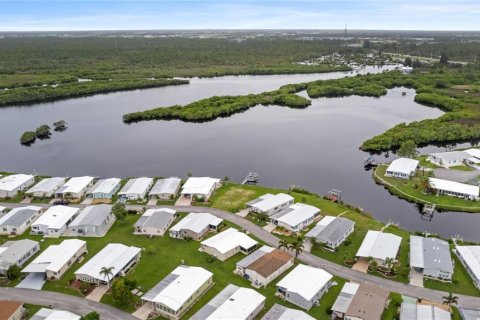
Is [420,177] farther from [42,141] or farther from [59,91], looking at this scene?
[59,91]

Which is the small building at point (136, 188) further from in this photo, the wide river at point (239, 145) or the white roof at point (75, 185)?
the wide river at point (239, 145)

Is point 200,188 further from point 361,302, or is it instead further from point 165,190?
point 361,302

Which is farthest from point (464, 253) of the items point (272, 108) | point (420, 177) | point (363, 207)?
point (272, 108)

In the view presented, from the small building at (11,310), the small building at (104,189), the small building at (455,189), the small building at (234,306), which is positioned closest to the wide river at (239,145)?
the small building at (455,189)

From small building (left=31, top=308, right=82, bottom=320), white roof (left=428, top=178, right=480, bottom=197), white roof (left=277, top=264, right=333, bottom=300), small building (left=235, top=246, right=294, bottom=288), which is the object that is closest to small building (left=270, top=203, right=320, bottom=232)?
small building (left=235, top=246, right=294, bottom=288)

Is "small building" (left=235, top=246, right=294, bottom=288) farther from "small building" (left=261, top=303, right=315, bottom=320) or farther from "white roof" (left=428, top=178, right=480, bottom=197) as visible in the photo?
"white roof" (left=428, top=178, right=480, bottom=197)
